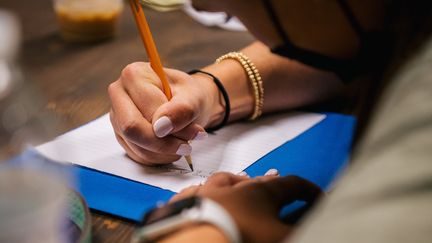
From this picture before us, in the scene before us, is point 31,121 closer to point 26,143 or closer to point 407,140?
point 26,143

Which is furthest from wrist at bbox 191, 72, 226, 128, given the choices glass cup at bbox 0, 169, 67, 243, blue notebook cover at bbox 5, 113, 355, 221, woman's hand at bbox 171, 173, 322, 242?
glass cup at bbox 0, 169, 67, 243

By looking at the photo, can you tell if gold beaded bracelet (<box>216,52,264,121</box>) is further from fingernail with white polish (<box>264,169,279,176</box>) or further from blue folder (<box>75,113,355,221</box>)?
fingernail with white polish (<box>264,169,279,176</box>)

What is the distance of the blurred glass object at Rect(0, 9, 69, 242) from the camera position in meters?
0.45

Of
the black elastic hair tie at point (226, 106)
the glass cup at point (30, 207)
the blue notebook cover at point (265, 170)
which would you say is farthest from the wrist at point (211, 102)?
the glass cup at point (30, 207)

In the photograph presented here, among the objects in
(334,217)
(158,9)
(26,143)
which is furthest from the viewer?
(158,9)

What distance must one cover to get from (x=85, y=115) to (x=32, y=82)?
157 millimetres

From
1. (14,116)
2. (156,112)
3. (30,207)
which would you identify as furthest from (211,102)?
(30,207)

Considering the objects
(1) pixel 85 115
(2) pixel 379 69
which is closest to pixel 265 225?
(2) pixel 379 69

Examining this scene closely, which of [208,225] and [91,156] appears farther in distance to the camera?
[91,156]

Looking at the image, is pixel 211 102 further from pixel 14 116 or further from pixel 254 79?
pixel 14 116

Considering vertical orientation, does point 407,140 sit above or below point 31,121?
above

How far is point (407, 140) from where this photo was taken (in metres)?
0.37

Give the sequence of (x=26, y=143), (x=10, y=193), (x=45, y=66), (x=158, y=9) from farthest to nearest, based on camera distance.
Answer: (x=158, y=9) → (x=45, y=66) → (x=26, y=143) → (x=10, y=193)

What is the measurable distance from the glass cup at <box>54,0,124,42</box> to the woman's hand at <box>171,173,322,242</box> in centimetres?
78
